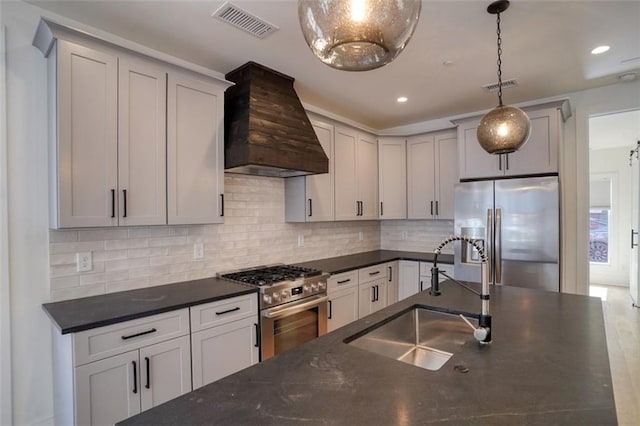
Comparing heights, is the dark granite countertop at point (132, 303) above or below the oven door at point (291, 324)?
above

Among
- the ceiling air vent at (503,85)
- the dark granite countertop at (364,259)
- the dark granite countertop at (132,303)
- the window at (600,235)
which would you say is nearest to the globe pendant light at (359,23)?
the dark granite countertop at (132,303)

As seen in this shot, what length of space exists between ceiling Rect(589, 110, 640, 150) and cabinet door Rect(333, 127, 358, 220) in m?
2.67

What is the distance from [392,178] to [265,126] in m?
2.27

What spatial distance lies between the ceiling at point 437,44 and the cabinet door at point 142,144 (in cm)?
34

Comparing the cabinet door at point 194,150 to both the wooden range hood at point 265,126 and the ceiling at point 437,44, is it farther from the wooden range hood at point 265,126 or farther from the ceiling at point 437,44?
the ceiling at point 437,44

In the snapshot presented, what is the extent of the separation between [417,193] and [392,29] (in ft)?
11.8

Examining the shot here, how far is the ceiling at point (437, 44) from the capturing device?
80.7 inches

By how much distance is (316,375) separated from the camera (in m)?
1.14

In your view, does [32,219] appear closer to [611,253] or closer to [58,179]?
[58,179]

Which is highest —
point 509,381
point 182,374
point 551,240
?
point 551,240

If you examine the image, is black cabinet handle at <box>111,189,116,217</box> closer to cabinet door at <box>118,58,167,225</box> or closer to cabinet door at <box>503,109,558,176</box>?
cabinet door at <box>118,58,167,225</box>

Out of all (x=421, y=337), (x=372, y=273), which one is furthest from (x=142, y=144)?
(x=372, y=273)

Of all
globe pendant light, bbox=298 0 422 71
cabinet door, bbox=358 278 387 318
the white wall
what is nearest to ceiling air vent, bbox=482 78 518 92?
cabinet door, bbox=358 278 387 318

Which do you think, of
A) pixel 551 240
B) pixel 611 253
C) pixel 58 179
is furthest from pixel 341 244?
pixel 611 253
